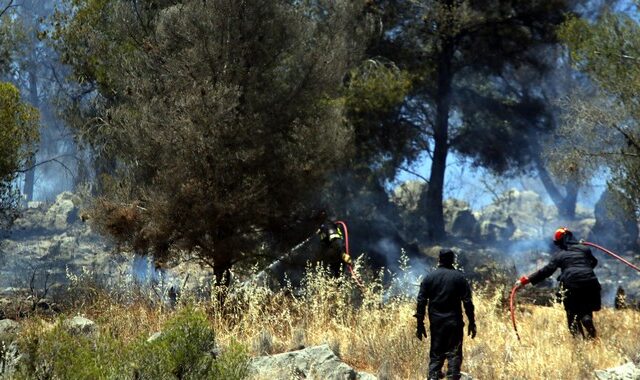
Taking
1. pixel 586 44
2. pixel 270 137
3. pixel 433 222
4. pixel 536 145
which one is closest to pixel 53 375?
pixel 270 137

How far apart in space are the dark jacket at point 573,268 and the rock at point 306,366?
11.6 feet

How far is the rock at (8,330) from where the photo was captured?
29.6ft

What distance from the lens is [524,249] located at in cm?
3594

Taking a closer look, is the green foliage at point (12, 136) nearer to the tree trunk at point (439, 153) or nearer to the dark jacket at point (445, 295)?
the dark jacket at point (445, 295)

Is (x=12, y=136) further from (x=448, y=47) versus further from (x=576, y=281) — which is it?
(x=448, y=47)

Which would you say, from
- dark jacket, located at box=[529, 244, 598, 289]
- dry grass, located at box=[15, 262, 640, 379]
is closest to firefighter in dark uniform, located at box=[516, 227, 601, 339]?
dark jacket, located at box=[529, 244, 598, 289]

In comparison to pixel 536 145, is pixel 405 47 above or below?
above

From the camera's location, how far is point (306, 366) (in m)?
9.13

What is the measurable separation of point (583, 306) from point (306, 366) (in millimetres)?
4559

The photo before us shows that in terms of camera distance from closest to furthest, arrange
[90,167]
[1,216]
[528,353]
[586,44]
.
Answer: [528,353], [1,216], [586,44], [90,167]

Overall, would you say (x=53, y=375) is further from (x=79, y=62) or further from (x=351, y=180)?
→ (x=351, y=180)

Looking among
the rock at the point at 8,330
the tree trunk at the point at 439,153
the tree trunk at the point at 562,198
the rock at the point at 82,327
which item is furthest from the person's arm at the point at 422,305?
the tree trunk at the point at 562,198

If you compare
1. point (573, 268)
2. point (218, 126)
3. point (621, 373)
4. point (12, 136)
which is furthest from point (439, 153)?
point (621, 373)

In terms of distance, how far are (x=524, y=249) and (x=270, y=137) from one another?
23.9 meters
